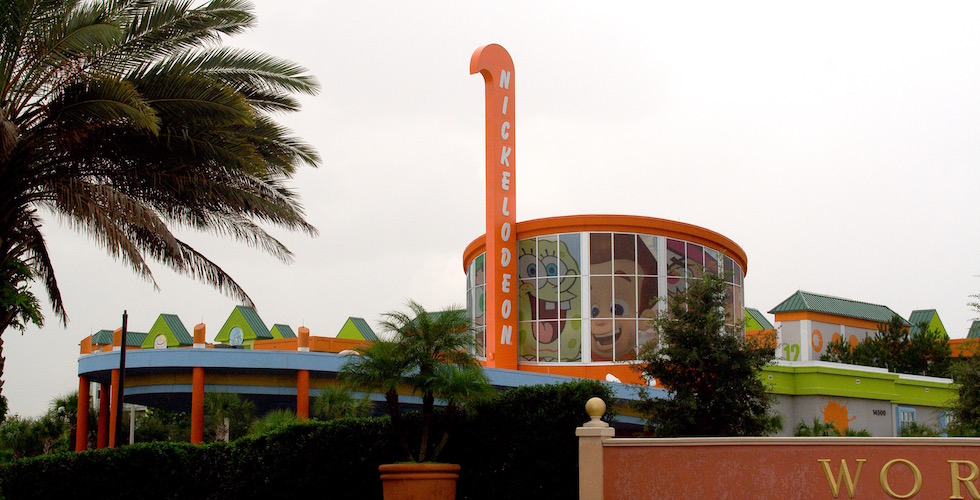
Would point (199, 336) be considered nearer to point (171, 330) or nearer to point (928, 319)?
point (171, 330)

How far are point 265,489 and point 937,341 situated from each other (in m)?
61.4

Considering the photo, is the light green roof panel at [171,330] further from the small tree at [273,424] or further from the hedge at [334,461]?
the hedge at [334,461]

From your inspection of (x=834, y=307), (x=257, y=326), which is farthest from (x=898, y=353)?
(x=257, y=326)

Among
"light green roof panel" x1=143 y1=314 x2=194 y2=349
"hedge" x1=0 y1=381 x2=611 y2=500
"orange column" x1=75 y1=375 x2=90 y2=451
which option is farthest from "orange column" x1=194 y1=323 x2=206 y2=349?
"light green roof panel" x1=143 y1=314 x2=194 y2=349

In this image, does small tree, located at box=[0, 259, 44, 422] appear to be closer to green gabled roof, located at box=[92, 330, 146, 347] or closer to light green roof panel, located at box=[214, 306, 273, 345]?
light green roof panel, located at box=[214, 306, 273, 345]

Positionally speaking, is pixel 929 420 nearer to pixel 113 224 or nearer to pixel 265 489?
pixel 265 489

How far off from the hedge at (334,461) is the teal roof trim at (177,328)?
51160 millimetres

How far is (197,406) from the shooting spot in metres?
30.2

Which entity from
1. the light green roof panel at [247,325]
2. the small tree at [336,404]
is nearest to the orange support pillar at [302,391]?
the small tree at [336,404]

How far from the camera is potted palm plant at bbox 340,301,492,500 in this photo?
18266 mm

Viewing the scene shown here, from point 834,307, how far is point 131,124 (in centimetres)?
6376

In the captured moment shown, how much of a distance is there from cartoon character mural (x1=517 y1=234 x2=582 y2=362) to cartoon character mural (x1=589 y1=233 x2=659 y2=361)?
0.62 metres

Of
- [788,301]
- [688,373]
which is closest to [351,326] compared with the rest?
[788,301]

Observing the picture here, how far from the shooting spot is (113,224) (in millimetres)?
16438
